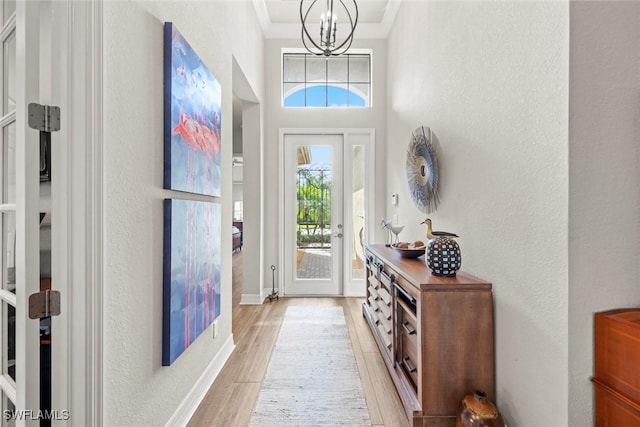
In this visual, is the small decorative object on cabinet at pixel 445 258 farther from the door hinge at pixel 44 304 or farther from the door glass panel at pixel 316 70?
the door glass panel at pixel 316 70

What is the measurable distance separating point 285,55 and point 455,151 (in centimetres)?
326

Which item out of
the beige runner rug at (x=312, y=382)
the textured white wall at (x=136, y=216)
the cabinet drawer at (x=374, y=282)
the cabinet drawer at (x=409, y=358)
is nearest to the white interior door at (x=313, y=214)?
the beige runner rug at (x=312, y=382)

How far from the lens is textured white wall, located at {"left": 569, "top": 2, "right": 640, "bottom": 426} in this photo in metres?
1.17

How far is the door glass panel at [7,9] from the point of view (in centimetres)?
118

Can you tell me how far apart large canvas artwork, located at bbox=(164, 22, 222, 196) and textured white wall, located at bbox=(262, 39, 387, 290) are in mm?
2043

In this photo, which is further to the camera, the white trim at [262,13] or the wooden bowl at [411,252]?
the white trim at [262,13]

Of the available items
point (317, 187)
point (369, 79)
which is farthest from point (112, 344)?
point (369, 79)

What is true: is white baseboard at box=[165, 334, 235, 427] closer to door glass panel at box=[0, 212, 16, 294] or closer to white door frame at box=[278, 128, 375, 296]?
door glass panel at box=[0, 212, 16, 294]

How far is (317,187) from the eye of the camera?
429 centimetres

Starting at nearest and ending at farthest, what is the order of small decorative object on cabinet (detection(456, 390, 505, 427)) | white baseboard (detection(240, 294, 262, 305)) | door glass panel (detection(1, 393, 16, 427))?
door glass panel (detection(1, 393, 16, 427)), small decorative object on cabinet (detection(456, 390, 505, 427)), white baseboard (detection(240, 294, 262, 305))

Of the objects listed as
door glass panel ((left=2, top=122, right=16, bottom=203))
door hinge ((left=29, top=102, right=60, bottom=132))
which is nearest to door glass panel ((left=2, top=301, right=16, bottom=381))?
door glass panel ((left=2, top=122, right=16, bottom=203))

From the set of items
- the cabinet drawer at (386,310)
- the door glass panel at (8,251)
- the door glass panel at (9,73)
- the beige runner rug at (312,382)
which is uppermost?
the door glass panel at (9,73)

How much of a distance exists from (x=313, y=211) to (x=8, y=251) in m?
3.35

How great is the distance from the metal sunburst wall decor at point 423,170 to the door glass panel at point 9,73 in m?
2.40
